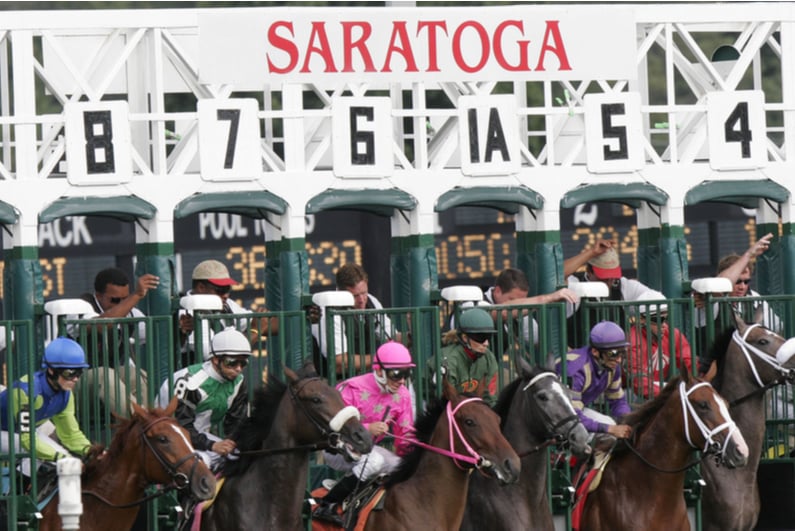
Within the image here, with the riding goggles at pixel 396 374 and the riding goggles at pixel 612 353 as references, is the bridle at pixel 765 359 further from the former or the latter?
the riding goggles at pixel 396 374

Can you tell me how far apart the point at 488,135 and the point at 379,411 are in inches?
130

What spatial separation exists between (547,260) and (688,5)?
7.65ft

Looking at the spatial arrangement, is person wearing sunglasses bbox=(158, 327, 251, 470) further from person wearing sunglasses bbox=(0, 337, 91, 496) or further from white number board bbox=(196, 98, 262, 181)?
white number board bbox=(196, 98, 262, 181)

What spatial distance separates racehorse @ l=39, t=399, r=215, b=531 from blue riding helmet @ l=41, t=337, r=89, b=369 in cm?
41

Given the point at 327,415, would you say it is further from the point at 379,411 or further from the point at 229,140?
the point at 229,140

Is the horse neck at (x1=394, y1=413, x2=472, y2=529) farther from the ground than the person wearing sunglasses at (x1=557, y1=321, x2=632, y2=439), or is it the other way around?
the person wearing sunglasses at (x1=557, y1=321, x2=632, y2=439)

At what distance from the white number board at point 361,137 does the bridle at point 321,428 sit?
10.7 ft

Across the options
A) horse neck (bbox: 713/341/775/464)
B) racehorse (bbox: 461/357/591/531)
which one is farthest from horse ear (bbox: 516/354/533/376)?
Result: horse neck (bbox: 713/341/775/464)

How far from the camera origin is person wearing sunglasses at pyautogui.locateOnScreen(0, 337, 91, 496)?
39.3 ft

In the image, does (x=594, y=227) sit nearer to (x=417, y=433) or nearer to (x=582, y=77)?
(x=582, y=77)

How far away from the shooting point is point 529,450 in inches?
491

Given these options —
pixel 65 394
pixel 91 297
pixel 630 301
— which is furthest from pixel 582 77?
pixel 65 394

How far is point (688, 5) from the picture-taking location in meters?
16.6

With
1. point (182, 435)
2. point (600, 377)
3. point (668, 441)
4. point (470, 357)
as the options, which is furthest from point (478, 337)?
point (182, 435)
